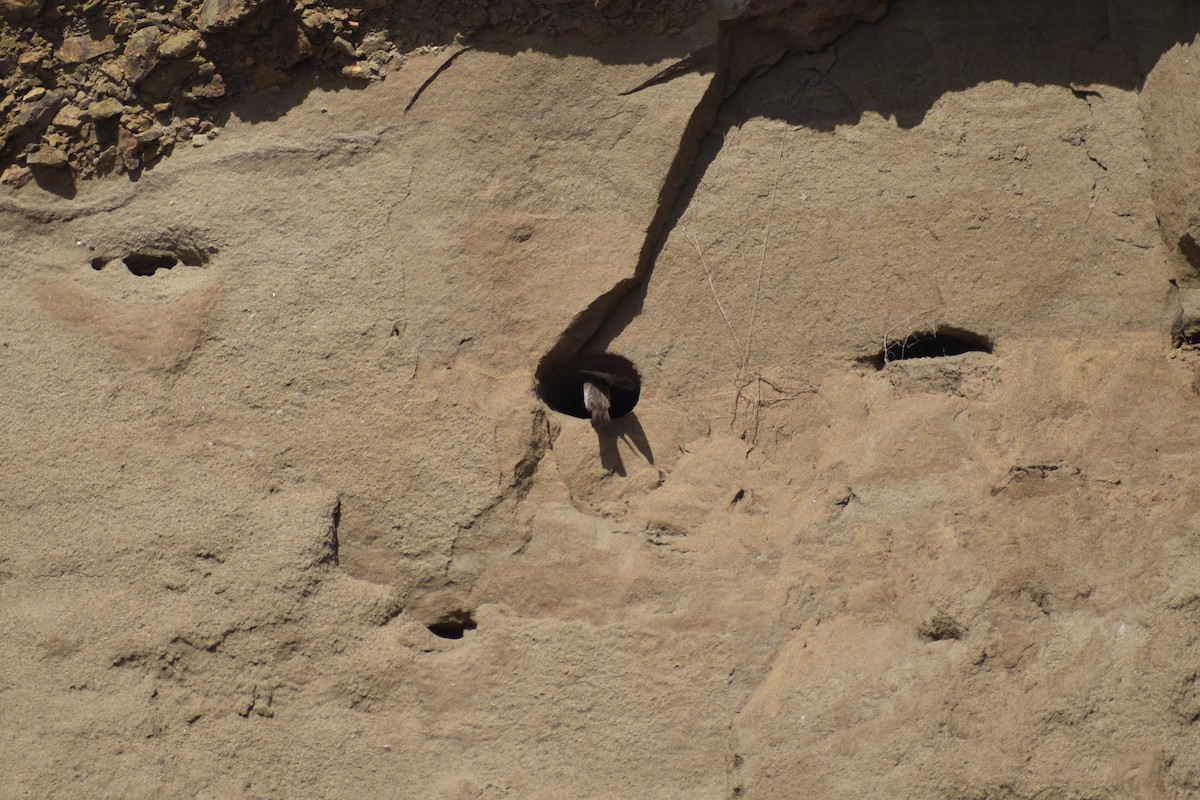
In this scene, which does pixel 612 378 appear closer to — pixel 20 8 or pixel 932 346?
pixel 932 346

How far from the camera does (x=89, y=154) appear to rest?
373 centimetres

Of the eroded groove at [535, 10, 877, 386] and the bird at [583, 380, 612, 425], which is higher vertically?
the eroded groove at [535, 10, 877, 386]

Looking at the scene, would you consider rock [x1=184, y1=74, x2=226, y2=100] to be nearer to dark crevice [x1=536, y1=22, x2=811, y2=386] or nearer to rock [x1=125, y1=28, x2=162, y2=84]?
rock [x1=125, y1=28, x2=162, y2=84]

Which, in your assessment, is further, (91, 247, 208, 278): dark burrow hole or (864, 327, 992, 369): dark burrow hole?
(91, 247, 208, 278): dark burrow hole

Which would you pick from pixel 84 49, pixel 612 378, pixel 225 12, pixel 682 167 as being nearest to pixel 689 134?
pixel 682 167

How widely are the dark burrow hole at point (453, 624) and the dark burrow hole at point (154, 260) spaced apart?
118 cm

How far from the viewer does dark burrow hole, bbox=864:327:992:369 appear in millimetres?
3436

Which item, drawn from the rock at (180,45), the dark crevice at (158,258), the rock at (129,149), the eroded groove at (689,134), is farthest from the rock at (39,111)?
the eroded groove at (689,134)

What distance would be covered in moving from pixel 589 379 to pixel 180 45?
1446 millimetres

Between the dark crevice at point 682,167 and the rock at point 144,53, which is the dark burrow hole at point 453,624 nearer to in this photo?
the dark crevice at point 682,167

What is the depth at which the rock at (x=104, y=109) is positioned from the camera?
3.72 metres

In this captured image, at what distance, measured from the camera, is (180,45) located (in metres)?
3.71

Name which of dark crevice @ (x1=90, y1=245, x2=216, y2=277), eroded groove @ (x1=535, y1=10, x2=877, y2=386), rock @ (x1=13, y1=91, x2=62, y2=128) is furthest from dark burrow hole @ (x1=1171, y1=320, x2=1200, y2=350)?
rock @ (x1=13, y1=91, x2=62, y2=128)

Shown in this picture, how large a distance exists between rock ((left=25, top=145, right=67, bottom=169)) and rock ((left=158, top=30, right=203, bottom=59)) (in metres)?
0.39
